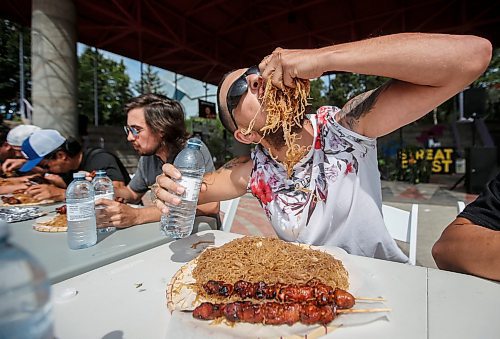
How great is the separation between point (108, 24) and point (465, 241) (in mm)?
10618

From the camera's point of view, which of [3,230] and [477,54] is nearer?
[3,230]

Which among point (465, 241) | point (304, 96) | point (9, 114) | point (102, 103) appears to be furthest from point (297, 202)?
point (102, 103)

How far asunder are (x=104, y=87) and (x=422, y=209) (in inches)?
766

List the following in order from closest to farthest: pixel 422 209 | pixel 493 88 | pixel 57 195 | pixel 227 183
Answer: pixel 227 183, pixel 57 195, pixel 422 209, pixel 493 88

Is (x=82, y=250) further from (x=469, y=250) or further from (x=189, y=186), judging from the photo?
(x=469, y=250)

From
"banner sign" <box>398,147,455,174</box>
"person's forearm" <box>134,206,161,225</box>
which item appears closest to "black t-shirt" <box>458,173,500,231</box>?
"person's forearm" <box>134,206,161,225</box>

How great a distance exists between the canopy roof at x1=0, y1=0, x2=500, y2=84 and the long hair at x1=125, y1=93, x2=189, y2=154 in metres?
6.32

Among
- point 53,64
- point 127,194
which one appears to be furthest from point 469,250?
point 53,64

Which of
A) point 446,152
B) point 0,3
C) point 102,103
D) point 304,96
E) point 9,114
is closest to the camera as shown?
point 304,96

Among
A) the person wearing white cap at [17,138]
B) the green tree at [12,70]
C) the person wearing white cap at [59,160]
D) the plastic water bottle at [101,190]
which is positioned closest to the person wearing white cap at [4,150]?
the person wearing white cap at [17,138]

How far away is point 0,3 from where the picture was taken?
291 inches

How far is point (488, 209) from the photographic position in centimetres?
144

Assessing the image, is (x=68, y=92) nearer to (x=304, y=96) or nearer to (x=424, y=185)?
(x=304, y=96)

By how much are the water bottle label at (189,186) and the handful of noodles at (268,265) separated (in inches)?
11.1
